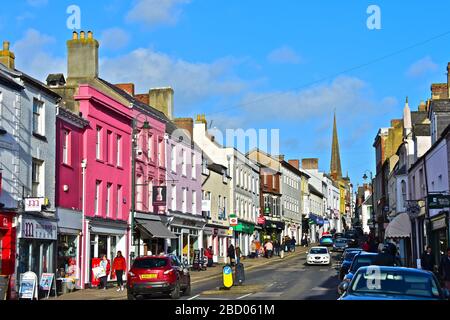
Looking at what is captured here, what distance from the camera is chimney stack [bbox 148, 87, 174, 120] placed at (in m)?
52.4

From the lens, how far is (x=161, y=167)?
4434 cm

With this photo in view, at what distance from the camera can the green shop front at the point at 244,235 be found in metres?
62.8

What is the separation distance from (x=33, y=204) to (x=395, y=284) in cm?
1804

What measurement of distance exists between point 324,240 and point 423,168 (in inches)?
1547

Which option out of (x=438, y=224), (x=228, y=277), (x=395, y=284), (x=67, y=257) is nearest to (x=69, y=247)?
(x=67, y=257)

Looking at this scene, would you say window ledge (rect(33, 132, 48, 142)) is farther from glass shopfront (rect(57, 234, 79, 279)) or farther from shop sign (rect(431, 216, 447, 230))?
shop sign (rect(431, 216, 447, 230))

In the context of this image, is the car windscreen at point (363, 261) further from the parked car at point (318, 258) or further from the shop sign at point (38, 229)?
the parked car at point (318, 258)

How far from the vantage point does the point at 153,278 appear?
24.4 metres

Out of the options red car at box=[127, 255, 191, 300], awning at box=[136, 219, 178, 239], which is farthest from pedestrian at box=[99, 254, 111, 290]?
awning at box=[136, 219, 178, 239]

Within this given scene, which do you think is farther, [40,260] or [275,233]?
[275,233]

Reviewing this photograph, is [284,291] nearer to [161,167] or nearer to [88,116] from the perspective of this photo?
[88,116]

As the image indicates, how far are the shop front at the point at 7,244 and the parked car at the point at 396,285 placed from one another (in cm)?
1665

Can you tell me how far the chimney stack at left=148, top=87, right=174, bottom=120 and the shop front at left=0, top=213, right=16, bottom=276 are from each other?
27.5m
